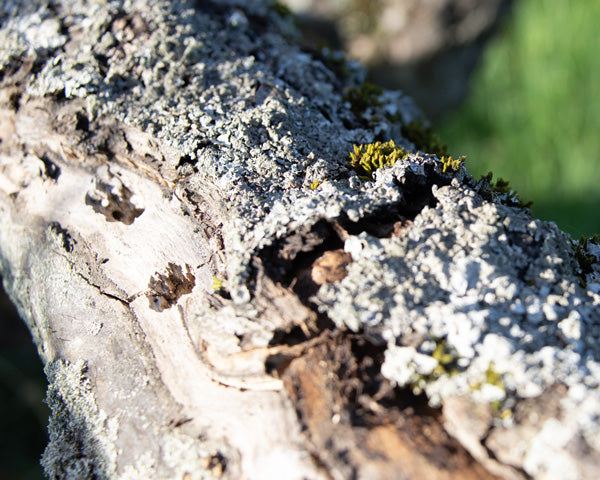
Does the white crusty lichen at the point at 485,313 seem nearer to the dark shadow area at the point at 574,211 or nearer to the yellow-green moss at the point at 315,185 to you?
the yellow-green moss at the point at 315,185

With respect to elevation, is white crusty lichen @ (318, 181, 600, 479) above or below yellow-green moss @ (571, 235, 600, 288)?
below

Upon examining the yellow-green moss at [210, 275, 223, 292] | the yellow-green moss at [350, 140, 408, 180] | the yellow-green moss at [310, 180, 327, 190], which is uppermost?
the yellow-green moss at [350, 140, 408, 180]

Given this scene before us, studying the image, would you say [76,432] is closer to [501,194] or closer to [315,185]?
[315,185]

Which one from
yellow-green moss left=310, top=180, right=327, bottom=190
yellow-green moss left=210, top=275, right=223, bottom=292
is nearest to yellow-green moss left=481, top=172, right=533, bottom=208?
yellow-green moss left=310, top=180, right=327, bottom=190

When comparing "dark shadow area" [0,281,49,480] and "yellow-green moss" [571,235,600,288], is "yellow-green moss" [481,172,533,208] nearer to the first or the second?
"yellow-green moss" [571,235,600,288]

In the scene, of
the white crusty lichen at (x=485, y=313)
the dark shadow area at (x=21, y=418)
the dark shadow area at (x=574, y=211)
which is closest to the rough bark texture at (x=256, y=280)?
the white crusty lichen at (x=485, y=313)

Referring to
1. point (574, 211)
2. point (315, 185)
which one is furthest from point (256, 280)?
point (574, 211)
